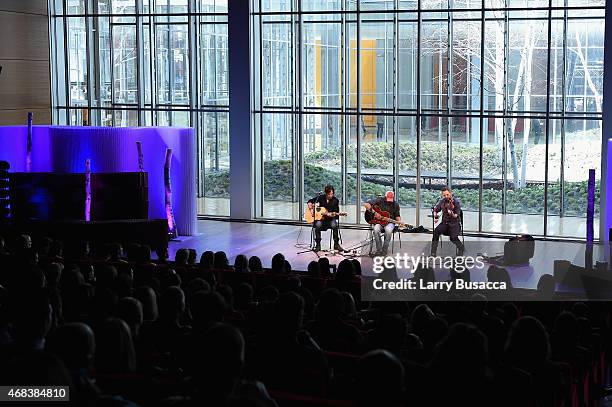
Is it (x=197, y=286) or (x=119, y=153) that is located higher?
(x=119, y=153)

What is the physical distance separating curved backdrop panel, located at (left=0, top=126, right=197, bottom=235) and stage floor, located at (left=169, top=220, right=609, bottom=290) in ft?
2.64

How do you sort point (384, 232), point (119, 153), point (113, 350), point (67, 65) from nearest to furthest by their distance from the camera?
point (113, 350) → point (384, 232) → point (119, 153) → point (67, 65)

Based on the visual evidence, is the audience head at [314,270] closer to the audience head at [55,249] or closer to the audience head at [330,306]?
the audience head at [55,249]

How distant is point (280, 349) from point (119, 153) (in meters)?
12.7

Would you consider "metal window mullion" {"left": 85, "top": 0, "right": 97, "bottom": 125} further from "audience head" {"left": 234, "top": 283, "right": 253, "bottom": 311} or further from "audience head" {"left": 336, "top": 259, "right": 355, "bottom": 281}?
"audience head" {"left": 234, "top": 283, "right": 253, "bottom": 311}

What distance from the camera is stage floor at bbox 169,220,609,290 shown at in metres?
15.4

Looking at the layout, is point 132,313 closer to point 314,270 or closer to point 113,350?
point 113,350

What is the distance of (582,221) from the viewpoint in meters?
18.2

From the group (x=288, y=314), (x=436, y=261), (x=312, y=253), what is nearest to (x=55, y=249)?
(x=312, y=253)

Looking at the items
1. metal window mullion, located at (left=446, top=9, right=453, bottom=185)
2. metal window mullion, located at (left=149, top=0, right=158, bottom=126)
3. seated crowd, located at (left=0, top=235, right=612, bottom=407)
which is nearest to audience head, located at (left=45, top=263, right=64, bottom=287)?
seated crowd, located at (left=0, top=235, right=612, bottom=407)

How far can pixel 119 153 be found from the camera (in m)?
17.5

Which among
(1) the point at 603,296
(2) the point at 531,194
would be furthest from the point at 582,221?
(1) the point at 603,296

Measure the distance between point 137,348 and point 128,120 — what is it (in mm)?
16022

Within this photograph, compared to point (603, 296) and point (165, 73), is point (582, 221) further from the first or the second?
point (165, 73)
